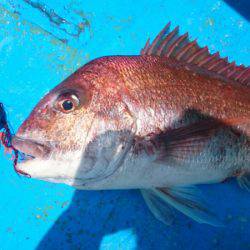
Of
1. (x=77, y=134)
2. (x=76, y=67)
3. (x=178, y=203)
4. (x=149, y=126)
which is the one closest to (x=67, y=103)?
(x=77, y=134)

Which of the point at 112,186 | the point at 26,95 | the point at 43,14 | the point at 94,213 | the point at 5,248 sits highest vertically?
the point at 43,14

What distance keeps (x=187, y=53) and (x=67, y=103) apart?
763 millimetres

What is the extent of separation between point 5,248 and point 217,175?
1413 mm

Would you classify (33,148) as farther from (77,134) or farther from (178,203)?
(178,203)

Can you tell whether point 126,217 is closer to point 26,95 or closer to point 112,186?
point 112,186

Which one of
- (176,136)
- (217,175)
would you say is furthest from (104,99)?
(217,175)

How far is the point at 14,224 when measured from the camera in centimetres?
219

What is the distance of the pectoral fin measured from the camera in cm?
197

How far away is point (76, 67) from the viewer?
231 cm

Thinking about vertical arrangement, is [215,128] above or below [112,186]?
above

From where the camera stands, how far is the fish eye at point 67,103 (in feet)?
5.30

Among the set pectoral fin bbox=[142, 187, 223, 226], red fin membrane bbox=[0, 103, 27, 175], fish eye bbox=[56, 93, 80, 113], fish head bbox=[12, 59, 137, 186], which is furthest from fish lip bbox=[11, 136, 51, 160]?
pectoral fin bbox=[142, 187, 223, 226]

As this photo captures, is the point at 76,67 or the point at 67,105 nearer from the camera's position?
the point at 67,105

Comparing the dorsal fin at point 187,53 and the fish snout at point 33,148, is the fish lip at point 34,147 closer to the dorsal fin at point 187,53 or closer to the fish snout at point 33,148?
the fish snout at point 33,148
